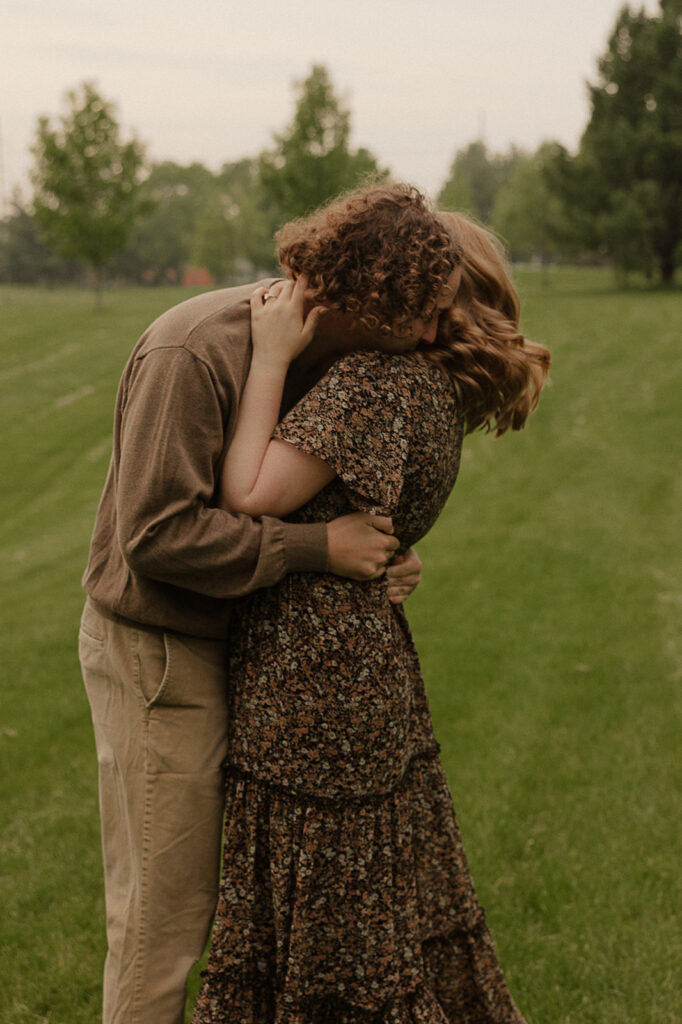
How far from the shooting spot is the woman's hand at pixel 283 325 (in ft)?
6.99

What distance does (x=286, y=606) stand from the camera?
86.5 inches

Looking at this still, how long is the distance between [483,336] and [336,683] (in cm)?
92

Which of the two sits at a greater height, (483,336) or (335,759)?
(483,336)

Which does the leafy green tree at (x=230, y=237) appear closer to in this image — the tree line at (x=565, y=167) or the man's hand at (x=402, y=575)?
the tree line at (x=565, y=167)

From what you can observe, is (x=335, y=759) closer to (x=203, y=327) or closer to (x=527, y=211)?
(x=203, y=327)

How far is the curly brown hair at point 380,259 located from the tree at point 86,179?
96.9ft

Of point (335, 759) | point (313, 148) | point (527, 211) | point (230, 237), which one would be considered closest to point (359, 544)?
point (335, 759)

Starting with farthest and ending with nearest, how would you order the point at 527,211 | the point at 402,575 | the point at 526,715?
the point at 527,211
the point at 526,715
the point at 402,575

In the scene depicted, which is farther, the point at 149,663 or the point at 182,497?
the point at 149,663

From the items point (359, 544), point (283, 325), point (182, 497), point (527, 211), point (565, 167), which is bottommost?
point (359, 544)

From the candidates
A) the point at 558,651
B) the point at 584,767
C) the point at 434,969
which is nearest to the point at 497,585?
the point at 558,651

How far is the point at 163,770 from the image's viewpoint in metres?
2.28

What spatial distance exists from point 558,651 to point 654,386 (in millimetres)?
9072

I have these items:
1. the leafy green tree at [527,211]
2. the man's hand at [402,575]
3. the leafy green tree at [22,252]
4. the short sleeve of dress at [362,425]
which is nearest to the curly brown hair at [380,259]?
the short sleeve of dress at [362,425]
